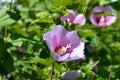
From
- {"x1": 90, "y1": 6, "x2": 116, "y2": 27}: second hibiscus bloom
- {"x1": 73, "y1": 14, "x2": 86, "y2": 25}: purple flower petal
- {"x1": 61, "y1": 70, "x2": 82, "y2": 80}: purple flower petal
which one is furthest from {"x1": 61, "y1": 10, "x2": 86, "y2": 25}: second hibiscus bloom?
{"x1": 90, "y1": 6, "x2": 116, "y2": 27}: second hibiscus bloom

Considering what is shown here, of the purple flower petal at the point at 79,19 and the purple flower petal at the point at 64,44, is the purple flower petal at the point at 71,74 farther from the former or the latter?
the purple flower petal at the point at 79,19

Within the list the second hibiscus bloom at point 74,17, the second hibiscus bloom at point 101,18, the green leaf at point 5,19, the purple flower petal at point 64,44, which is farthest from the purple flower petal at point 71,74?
the second hibiscus bloom at point 101,18

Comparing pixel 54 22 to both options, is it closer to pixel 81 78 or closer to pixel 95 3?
pixel 81 78

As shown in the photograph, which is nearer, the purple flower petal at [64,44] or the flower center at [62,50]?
the purple flower petal at [64,44]

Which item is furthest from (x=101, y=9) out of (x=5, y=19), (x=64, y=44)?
(x=64, y=44)

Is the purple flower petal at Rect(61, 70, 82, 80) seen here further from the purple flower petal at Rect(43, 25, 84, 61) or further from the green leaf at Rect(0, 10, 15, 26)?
the green leaf at Rect(0, 10, 15, 26)

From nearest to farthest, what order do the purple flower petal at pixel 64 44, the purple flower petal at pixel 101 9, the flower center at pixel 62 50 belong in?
the purple flower petal at pixel 64 44 → the flower center at pixel 62 50 → the purple flower petal at pixel 101 9

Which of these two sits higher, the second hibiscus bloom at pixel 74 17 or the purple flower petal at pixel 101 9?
the second hibiscus bloom at pixel 74 17

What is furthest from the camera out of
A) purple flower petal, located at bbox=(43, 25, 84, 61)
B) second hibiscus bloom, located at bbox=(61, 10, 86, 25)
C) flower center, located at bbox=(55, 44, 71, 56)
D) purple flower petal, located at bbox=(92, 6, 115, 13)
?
purple flower petal, located at bbox=(92, 6, 115, 13)

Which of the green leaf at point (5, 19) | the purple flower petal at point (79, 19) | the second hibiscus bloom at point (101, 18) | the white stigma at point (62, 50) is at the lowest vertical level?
the second hibiscus bloom at point (101, 18)

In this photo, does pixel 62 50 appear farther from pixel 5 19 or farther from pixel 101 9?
pixel 101 9

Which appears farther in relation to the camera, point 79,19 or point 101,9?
point 101,9
